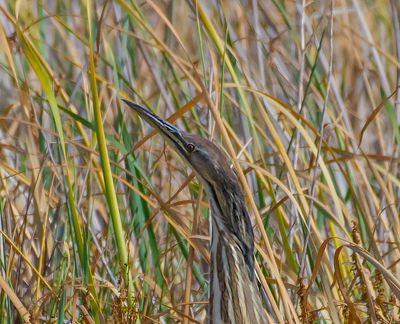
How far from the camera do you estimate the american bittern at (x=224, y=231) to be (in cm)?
181

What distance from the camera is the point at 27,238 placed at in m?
2.43

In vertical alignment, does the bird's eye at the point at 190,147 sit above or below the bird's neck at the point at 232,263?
above

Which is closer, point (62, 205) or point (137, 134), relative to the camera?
point (62, 205)

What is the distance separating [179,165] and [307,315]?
47.1 inches

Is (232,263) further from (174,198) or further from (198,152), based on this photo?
(174,198)

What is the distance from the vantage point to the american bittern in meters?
1.81

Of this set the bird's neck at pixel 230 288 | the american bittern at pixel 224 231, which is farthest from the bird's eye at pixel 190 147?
the bird's neck at pixel 230 288

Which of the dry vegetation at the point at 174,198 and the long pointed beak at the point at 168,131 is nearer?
the long pointed beak at the point at 168,131

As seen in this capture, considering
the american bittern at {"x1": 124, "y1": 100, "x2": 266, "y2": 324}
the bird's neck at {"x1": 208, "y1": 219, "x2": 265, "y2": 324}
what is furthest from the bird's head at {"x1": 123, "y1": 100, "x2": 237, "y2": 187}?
the bird's neck at {"x1": 208, "y1": 219, "x2": 265, "y2": 324}

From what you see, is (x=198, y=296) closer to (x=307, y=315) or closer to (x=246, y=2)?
(x=307, y=315)

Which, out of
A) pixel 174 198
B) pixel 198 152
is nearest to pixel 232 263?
pixel 198 152

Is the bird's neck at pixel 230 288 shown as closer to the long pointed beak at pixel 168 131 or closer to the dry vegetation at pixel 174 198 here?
the dry vegetation at pixel 174 198

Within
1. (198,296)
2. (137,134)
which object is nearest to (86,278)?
(198,296)

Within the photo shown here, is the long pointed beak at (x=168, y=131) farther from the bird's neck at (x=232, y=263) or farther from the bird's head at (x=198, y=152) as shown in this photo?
the bird's neck at (x=232, y=263)
